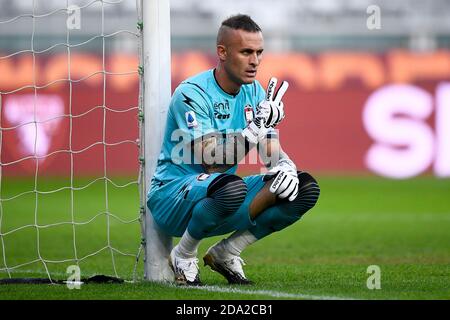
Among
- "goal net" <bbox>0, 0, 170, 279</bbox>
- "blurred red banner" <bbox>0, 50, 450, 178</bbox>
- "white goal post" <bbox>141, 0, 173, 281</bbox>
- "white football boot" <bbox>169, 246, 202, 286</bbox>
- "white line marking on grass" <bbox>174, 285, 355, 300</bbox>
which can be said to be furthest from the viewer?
"blurred red banner" <bbox>0, 50, 450, 178</bbox>

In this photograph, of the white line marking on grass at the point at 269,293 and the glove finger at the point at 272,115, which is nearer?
the white line marking on grass at the point at 269,293

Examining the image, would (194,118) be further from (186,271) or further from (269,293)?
(269,293)

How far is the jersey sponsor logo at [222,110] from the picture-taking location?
19.4 ft

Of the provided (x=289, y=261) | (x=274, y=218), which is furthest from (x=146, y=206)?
(x=289, y=261)

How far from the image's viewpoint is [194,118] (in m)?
5.70

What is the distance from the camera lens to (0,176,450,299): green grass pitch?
5.46 metres

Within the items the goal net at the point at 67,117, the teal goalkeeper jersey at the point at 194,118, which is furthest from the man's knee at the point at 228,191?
the goal net at the point at 67,117

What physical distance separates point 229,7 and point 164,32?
627 inches

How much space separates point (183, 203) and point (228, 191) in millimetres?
393

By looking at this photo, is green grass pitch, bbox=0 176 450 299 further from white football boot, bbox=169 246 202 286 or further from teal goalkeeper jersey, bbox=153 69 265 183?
teal goalkeeper jersey, bbox=153 69 265 183

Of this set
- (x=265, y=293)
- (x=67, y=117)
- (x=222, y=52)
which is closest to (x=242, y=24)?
(x=222, y=52)

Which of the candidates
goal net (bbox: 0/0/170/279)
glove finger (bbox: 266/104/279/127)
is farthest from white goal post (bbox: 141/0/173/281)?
goal net (bbox: 0/0/170/279)

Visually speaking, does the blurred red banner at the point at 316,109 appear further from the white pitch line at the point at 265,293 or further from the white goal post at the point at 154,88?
the white pitch line at the point at 265,293
